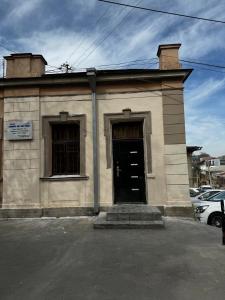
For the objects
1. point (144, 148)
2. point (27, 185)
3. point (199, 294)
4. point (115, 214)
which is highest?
point (144, 148)

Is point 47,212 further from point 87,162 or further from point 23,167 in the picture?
point 87,162

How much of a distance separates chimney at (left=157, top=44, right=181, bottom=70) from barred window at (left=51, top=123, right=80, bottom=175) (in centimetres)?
355

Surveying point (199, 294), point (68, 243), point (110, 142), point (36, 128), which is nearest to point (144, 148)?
point (110, 142)

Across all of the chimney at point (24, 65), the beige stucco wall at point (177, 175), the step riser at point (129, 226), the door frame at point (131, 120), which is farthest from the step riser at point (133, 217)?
the chimney at point (24, 65)

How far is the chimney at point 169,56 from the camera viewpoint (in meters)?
10.8

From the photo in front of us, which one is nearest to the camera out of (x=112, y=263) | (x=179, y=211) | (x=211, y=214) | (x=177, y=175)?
(x=112, y=263)

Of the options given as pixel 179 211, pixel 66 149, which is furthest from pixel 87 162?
pixel 179 211

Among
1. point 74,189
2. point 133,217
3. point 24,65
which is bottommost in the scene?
point 133,217

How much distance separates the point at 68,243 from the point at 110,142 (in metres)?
4.47

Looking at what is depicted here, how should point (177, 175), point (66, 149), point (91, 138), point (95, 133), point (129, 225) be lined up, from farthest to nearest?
point (66, 149), point (91, 138), point (95, 133), point (177, 175), point (129, 225)

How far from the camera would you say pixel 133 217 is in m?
8.91

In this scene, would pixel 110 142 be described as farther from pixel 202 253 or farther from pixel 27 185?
pixel 202 253

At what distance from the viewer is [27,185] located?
10.6 metres

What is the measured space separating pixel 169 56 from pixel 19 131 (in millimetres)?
5551
